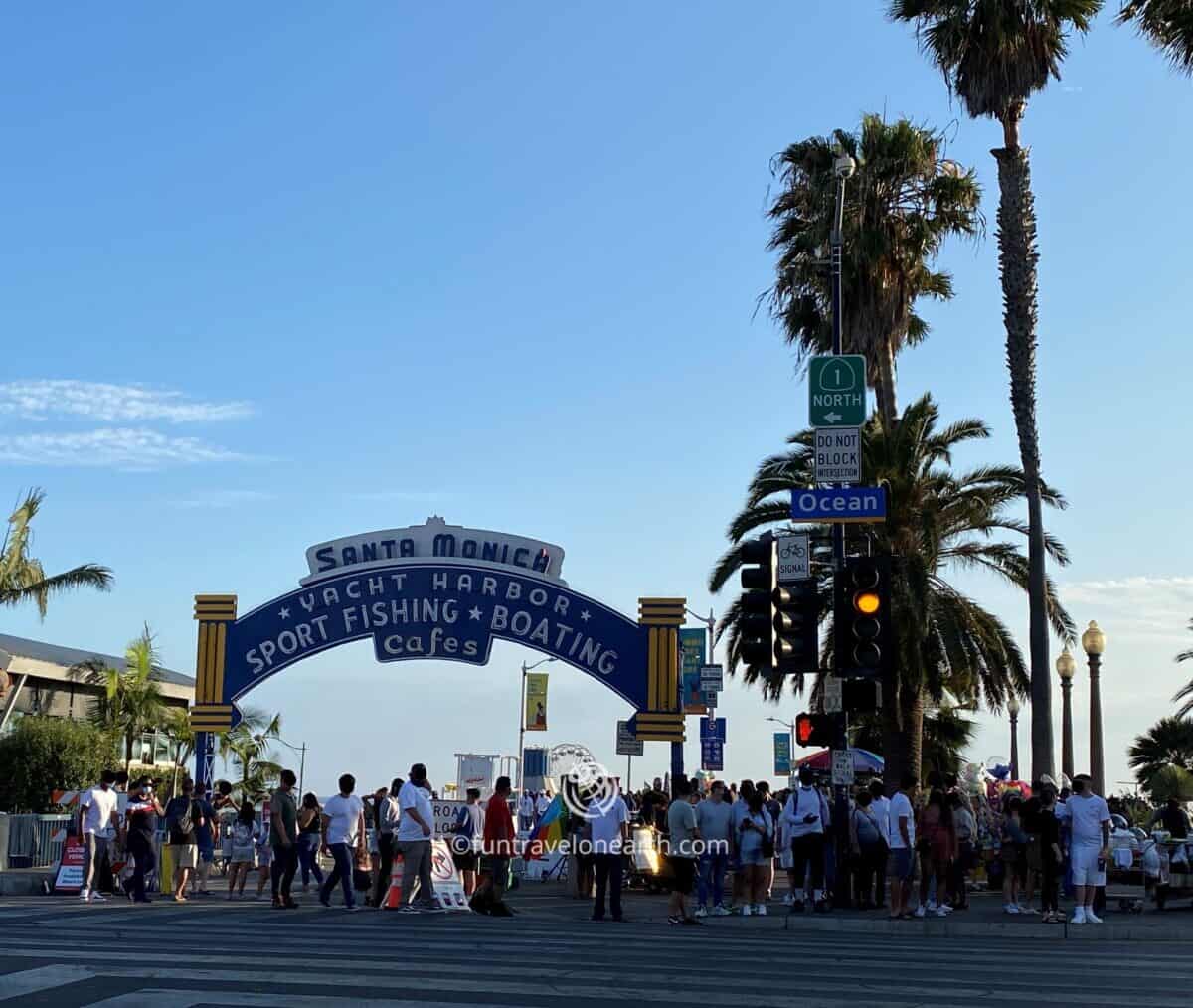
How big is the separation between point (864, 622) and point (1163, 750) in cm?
4354

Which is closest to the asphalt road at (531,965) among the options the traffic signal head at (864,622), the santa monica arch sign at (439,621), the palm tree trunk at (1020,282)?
the traffic signal head at (864,622)

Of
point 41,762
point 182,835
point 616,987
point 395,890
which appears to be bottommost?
point 395,890

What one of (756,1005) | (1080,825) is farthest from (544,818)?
(756,1005)

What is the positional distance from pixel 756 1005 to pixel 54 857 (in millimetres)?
22632

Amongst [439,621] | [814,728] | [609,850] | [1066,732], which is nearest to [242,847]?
[609,850]

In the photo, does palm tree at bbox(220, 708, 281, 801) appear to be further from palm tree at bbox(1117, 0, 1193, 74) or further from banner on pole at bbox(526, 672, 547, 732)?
palm tree at bbox(1117, 0, 1193, 74)

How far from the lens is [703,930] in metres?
17.0

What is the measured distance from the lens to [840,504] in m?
18.6

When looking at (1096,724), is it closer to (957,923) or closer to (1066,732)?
(1066,732)

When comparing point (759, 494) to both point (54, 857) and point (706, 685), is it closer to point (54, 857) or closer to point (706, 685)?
point (706, 685)

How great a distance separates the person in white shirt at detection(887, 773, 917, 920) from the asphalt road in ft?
4.40

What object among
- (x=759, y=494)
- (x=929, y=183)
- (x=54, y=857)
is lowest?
(x=54, y=857)

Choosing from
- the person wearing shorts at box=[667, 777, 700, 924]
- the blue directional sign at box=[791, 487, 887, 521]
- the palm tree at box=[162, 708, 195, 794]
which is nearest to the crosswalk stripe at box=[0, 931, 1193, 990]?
the person wearing shorts at box=[667, 777, 700, 924]

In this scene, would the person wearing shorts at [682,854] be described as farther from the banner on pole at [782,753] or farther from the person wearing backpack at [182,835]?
the banner on pole at [782,753]
